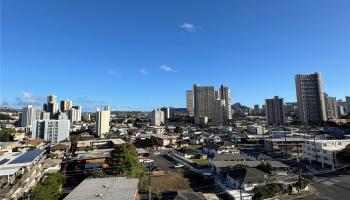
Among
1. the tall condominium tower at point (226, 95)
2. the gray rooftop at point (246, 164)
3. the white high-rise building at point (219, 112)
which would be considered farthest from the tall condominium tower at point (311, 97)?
the gray rooftop at point (246, 164)

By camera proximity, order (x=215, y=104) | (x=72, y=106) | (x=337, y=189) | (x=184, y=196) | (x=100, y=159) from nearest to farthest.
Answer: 1. (x=184, y=196)
2. (x=337, y=189)
3. (x=100, y=159)
4. (x=215, y=104)
5. (x=72, y=106)

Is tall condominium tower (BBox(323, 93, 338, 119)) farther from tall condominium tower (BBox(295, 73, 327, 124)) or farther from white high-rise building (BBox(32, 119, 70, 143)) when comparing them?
white high-rise building (BBox(32, 119, 70, 143))

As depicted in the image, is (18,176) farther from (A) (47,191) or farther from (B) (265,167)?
(B) (265,167)

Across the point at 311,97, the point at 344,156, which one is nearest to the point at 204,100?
the point at 311,97

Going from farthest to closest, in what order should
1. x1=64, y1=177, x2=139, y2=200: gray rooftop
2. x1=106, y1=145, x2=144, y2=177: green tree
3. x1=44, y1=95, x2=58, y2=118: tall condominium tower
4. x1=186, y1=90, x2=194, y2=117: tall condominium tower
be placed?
x1=186, y1=90, x2=194, y2=117: tall condominium tower < x1=44, y1=95, x2=58, y2=118: tall condominium tower < x1=106, y1=145, x2=144, y2=177: green tree < x1=64, y1=177, x2=139, y2=200: gray rooftop

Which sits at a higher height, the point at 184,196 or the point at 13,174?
the point at 13,174

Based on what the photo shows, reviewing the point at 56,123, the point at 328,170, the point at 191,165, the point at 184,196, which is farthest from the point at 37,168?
the point at 56,123

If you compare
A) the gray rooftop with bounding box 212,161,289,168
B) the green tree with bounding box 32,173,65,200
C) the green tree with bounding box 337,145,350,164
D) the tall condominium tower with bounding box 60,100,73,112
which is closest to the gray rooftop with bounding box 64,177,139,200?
the green tree with bounding box 32,173,65,200

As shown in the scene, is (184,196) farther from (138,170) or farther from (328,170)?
(328,170)
